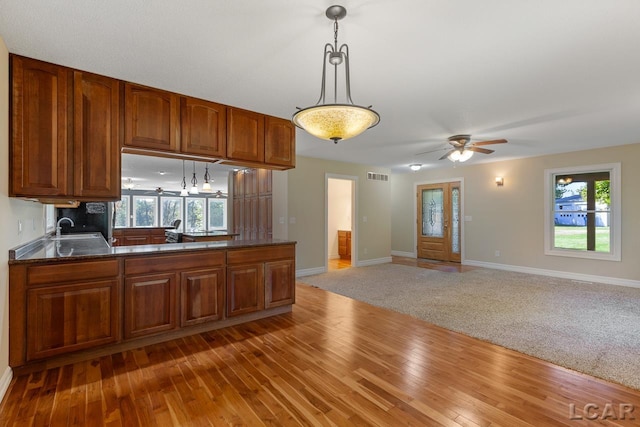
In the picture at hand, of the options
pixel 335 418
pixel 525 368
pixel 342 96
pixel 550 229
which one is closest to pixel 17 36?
pixel 342 96

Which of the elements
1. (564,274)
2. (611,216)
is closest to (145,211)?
(564,274)

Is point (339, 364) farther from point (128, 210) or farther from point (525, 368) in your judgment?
point (128, 210)

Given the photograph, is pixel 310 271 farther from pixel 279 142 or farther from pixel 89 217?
pixel 89 217

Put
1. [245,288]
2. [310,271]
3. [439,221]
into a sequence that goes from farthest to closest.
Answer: [439,221] < [310,271] < [245,288]

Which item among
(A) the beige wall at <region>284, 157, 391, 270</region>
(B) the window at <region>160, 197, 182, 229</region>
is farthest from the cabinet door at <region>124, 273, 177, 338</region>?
(B) the window at <region>160, 197, 182, 229</region>

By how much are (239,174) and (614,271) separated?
24.2ft

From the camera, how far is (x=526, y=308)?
4.00m

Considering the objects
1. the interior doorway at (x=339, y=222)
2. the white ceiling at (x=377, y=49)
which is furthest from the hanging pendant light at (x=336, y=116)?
the interior doorway at (x=339, y=222)

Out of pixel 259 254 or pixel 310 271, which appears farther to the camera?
pixel 310 271

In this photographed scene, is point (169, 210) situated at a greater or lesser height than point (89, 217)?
greater

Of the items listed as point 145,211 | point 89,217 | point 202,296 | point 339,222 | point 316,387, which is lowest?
point 316,387

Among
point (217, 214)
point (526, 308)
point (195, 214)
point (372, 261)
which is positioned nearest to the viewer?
point (526, 308)

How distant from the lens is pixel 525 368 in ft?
8.07

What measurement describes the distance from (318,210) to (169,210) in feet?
27.4
